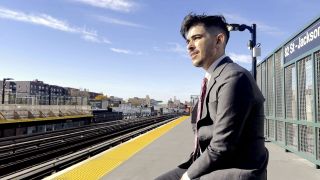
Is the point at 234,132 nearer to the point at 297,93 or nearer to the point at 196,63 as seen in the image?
the point at 196,63

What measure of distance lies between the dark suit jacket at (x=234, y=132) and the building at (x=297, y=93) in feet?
24.8

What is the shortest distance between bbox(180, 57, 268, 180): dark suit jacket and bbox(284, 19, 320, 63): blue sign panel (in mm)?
7673

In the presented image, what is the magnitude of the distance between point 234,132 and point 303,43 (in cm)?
924

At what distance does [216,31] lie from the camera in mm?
2266

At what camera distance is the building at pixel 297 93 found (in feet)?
30.1

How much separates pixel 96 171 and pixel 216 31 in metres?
7.91

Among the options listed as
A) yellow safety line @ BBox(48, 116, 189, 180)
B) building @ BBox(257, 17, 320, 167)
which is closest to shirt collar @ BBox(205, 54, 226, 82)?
yellow safety line @ BBox(48, 116, 189, 180)

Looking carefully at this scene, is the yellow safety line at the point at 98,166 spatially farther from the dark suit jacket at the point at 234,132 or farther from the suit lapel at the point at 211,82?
the dark suit jacket at the point at 234,132

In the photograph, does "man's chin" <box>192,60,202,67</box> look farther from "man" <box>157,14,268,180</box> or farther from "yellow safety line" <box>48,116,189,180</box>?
"yellow safety line" <box>48,116,189,180</box>

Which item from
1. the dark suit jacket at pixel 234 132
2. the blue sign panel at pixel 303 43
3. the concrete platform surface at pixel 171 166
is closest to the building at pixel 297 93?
the blue sign panel at pixel 303 43

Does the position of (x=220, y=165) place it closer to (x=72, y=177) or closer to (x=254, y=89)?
(x=254, y=89)

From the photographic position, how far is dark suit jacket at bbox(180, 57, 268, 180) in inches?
76.2

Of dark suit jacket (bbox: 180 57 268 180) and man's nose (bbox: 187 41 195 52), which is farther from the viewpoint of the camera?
man's nose (bbox: 187 41 195 52)

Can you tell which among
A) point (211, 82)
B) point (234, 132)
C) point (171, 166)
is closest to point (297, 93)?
point (171, 166)
